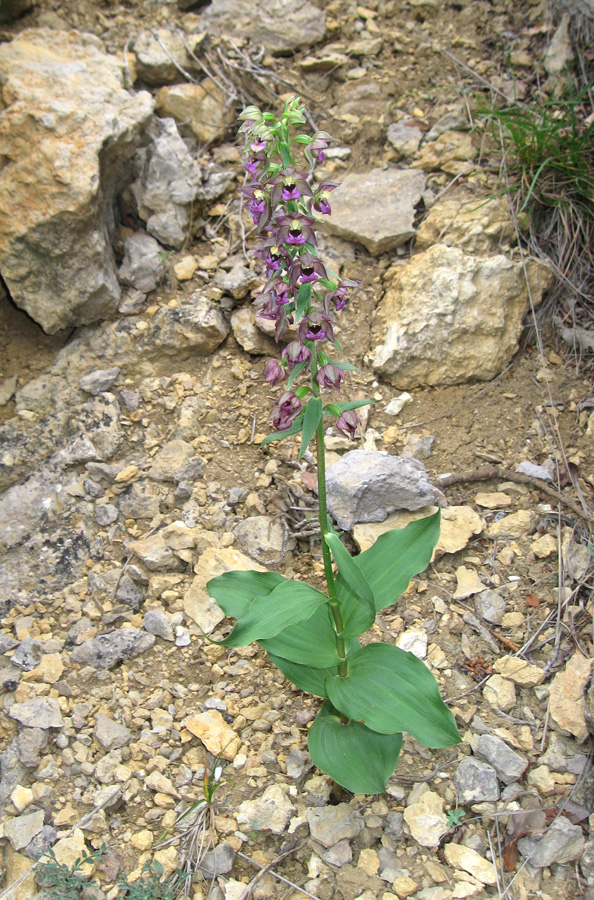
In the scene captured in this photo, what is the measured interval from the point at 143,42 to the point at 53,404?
2.54 metres

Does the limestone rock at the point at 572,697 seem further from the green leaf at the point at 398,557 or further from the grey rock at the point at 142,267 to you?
the grey rock at the point at 142,267

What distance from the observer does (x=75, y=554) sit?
3436 mm

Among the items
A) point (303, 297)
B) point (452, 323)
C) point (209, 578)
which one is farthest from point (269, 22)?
point (209, 578)

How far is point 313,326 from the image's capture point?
2.43 meters

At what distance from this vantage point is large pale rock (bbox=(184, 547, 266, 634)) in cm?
321

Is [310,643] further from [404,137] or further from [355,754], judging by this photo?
[404,137]

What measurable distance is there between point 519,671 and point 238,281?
2480mm

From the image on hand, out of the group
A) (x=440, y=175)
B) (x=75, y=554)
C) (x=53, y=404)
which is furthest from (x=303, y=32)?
(x=75, y=554)

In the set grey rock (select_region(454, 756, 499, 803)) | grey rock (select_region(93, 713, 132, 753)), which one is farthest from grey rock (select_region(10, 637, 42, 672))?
grey rock (select_region(454, 756, 499, 803))

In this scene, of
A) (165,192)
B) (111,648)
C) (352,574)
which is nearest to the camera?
(352,574)

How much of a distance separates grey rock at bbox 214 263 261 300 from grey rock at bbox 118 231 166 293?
0.34 metres

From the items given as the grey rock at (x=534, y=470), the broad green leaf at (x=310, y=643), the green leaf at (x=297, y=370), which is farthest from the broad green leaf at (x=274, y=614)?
the grey rock at (x=534, y=470)

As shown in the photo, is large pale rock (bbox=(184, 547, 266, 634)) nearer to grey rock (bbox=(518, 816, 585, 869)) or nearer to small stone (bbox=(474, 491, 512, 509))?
small stone (bbox=(474, 491, 512, 509))

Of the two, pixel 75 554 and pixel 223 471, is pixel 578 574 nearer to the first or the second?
pixel 223 471
